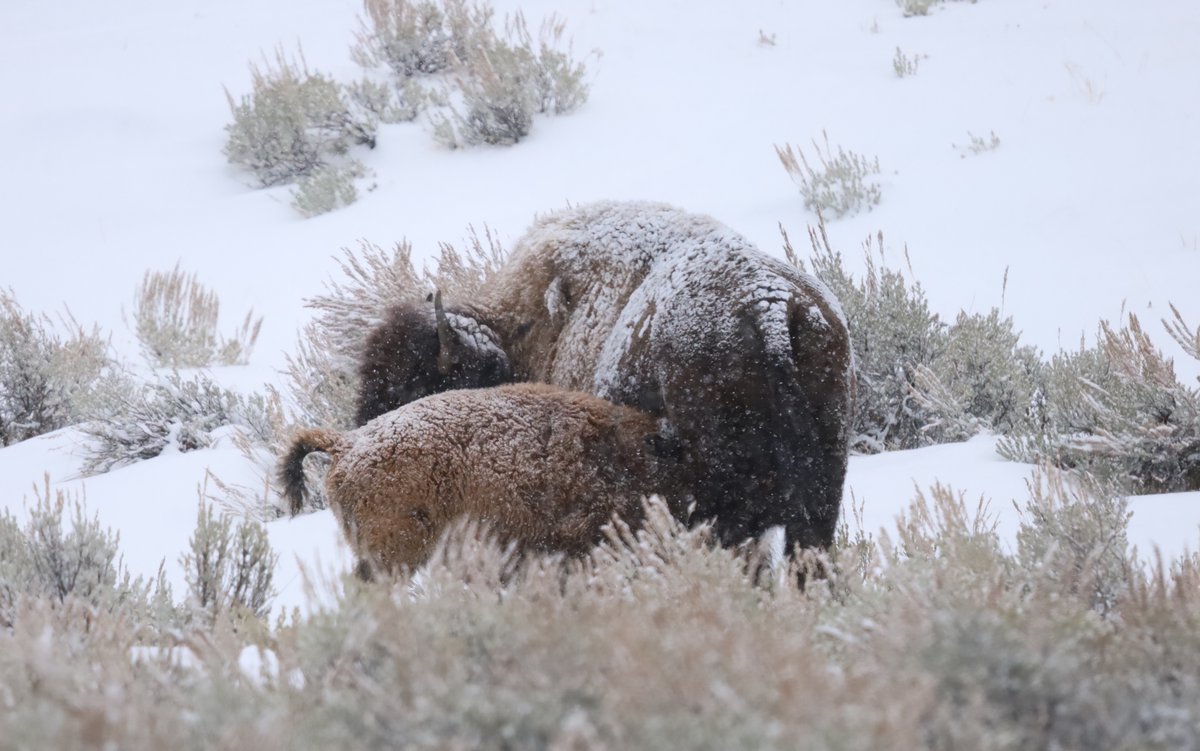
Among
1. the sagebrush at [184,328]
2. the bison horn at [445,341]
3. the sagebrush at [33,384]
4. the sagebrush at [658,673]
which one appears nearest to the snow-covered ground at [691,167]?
the sagebrush at [184,328]

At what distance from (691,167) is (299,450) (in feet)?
25.0

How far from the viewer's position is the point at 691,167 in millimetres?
10328

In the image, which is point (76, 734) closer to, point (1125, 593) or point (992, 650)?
point (992, 650)

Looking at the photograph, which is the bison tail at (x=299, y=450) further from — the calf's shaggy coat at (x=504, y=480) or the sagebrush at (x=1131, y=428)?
the sagebrush at (x=1131, y=428)

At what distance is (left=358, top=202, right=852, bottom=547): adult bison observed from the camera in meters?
2.90

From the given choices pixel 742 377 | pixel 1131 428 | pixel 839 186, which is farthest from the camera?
pixel 839 186

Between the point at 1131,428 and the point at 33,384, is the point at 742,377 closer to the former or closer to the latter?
the point at 1131,428

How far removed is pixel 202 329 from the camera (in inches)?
358

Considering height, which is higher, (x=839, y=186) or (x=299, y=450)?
(x=839, y=186)

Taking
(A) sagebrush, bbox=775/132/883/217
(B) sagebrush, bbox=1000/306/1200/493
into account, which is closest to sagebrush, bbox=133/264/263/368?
(A) sagebrush, bbox=775/132/883/217

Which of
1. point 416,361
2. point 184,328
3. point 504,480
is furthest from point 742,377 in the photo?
point 184,328

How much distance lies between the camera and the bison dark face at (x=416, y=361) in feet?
12.2

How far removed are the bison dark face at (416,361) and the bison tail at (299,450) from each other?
406mm

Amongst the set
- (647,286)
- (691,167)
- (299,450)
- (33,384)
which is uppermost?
(691,167)
